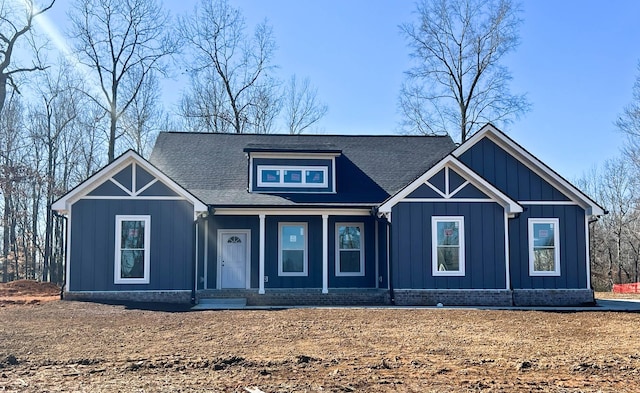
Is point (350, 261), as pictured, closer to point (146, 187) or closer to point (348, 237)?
point (348, 237)

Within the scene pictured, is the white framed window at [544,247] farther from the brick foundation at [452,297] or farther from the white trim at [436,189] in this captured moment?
the white trim at [436,189]

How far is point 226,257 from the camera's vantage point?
687 inches

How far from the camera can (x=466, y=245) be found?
51.1ft

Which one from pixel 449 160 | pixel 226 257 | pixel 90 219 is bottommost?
pixel 226 257

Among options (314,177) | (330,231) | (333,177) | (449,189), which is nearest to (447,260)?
(449,189)

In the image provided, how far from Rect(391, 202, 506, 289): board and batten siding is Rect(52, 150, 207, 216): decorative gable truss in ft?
17.8

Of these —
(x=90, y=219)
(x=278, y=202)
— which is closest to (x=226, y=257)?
(x=278, y=202)

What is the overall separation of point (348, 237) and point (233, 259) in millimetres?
3634

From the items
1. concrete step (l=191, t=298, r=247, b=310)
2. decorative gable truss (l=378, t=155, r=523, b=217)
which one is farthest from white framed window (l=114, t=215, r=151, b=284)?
decorative gable truss (l=378, t=155, r=523, b=217)

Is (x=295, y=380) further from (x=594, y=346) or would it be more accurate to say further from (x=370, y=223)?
(x=370, y=223)

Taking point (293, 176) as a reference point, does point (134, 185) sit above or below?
below

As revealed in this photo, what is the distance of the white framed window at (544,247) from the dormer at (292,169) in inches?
237

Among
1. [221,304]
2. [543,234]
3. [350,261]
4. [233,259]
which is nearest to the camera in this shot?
[221,304]

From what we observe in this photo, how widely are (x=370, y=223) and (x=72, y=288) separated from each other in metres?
8.78
